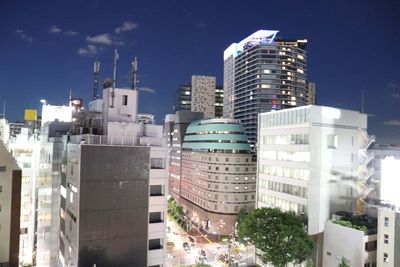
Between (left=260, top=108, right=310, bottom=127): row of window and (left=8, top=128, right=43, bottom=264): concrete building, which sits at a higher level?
(left=260, top=108, right=310, bottom=127): row of window

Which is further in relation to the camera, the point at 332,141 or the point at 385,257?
the point at 332,141

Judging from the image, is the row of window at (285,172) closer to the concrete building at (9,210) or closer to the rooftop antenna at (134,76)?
the rooftop antenna at (134,76)

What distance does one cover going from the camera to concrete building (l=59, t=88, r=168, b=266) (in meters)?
39.8

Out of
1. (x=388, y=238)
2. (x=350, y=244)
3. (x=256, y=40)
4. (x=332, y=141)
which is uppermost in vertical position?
(x=256, y=40)

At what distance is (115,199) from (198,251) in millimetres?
52094

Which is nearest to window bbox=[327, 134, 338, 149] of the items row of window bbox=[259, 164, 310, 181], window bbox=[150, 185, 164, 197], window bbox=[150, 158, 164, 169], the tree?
row of window bbox=[259, 164, 310, 181]

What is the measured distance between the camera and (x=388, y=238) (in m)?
41.9

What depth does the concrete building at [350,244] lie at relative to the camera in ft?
145

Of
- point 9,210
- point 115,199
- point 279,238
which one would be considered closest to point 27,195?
point 9,210

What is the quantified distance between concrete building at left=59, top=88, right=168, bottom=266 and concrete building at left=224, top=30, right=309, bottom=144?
111102 millimetres

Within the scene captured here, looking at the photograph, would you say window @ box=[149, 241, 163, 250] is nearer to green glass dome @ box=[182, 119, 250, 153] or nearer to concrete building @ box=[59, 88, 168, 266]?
concrete building @ box=[59, 88, 168, 266]

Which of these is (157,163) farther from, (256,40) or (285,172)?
(256,40)

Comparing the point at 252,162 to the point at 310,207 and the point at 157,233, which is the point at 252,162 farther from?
the point at 157,233

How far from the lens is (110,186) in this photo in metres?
40.8
